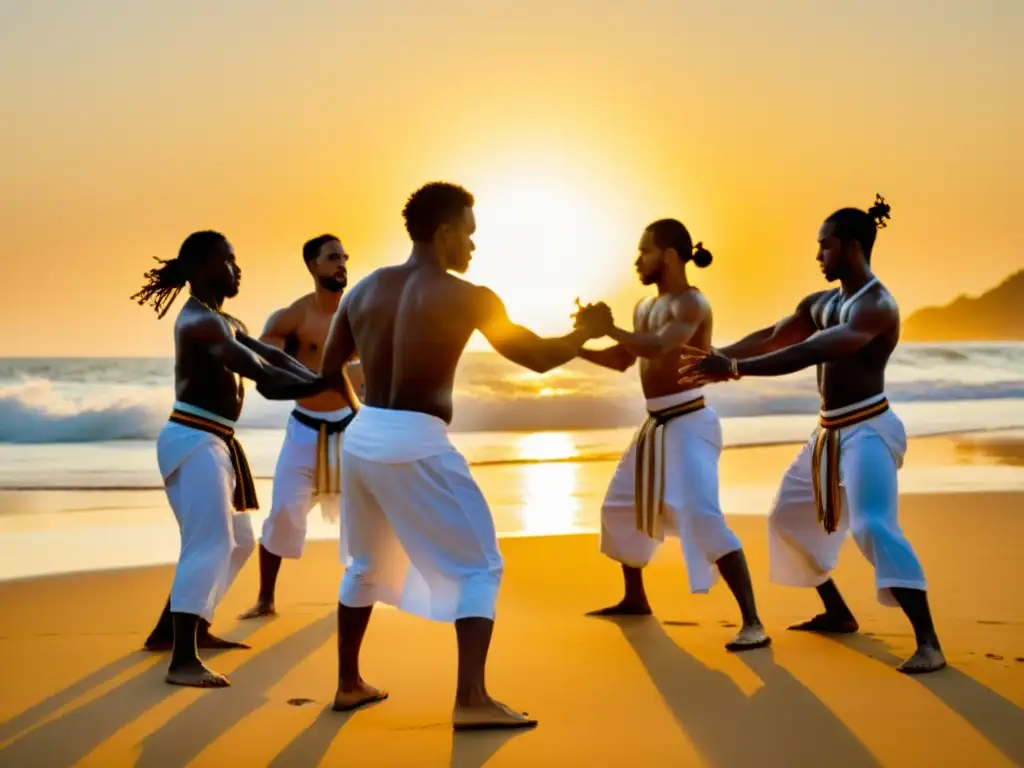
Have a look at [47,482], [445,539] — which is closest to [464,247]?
[445,539]

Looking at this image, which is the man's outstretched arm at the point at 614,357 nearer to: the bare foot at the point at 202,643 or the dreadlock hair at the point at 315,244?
the dreadlock hair at the point at 315,244

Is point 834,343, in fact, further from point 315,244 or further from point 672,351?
point 315,244

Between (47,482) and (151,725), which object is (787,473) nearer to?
(151,725)

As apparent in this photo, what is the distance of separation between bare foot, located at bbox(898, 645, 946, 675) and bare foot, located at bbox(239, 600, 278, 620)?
10.4ft

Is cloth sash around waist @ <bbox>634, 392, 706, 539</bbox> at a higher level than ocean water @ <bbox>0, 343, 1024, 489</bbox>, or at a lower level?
higher

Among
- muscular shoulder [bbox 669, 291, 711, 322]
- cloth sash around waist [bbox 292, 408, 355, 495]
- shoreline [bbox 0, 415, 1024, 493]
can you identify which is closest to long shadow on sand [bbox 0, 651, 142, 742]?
cloth sash around waist [bbox 292, 408, 355, 495]

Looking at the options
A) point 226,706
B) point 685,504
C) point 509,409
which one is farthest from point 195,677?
point 509,409

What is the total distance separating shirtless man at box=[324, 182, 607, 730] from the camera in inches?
180

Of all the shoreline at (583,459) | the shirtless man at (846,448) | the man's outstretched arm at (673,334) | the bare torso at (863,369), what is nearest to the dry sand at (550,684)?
the shirtless man at (846,448)

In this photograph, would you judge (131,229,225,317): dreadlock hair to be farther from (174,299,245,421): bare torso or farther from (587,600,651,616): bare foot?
(587,600,651,616): bare foot

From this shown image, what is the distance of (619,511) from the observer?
6.44m

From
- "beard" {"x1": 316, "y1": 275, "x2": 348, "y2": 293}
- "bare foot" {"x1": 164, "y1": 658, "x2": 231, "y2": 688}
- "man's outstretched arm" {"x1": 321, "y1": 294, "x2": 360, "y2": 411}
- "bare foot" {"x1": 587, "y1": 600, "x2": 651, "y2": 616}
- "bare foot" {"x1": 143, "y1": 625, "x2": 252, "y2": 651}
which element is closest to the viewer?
"man's outstretched arm" {"x1": 321, "y1": 294, "x2": 360, "y2": 411}

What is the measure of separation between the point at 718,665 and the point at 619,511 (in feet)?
4.03

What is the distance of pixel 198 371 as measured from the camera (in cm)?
543
